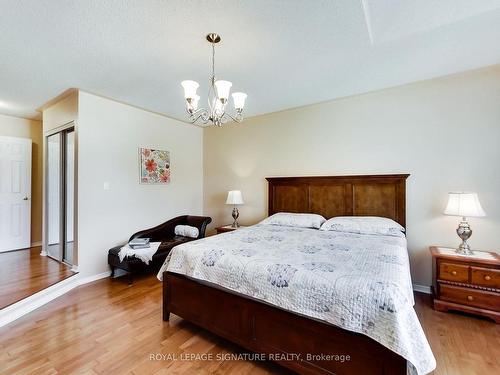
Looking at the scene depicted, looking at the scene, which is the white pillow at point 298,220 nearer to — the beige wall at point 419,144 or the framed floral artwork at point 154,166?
the beige wall at point 419,144

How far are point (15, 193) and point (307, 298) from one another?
5300mm

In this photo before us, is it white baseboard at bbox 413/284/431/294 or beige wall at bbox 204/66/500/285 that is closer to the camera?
beige wall at bbox 204/66/500/285

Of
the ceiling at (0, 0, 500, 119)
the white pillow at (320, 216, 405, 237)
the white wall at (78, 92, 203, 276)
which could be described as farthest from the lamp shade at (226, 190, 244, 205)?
the ceiling at (0, 0, 500, 119)

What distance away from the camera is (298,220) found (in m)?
3.24

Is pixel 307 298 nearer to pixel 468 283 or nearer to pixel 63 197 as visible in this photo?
pixel 468 283

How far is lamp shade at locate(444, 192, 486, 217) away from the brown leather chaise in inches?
127

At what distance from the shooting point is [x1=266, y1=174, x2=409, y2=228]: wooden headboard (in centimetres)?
302

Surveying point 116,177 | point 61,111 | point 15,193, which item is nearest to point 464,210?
point 116,177

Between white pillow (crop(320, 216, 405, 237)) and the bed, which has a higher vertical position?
white pillow (crop(320, 216, 405, 237))

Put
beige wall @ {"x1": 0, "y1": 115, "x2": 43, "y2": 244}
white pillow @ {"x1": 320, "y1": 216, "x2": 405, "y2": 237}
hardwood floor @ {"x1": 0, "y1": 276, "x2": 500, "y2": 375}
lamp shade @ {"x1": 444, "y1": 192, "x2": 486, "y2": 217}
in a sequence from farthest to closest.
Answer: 1. beige wall @ {"x1": 0, "y1": 115, "x2": 43, "y2": 244}
2. white pillow @ {"x1": 320, "y1": 216, "x2": 405, "y2": 237}
3. lamp shade @ {"x1": 444, "y1": 192, "x2": 486, "y2": 217}
4. hardwood floor @ {"x1": 0, "y1": 276, "x2": 500, "y2": 375}

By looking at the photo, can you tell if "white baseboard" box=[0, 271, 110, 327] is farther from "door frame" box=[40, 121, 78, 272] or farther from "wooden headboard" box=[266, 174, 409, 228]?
"wooden headboard" box=[266, 174, 409, 228]

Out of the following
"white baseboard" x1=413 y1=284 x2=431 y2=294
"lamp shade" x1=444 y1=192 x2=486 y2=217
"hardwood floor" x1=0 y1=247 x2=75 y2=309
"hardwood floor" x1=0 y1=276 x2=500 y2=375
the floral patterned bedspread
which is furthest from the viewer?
"white baseboard" x1=413 y1=284 x2=431 y2=294

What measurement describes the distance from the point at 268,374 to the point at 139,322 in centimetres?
129

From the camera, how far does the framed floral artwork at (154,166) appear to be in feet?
12.7
